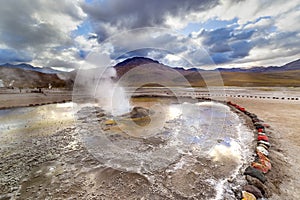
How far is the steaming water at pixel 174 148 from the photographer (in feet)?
19.7

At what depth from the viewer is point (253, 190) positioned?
4574 mm

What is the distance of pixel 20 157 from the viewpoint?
22.3 ft

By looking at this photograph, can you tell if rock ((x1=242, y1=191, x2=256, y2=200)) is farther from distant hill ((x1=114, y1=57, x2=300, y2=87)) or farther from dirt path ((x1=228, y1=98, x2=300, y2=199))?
distant hill ((x1=114, y1=57, x2=300, y2=87))

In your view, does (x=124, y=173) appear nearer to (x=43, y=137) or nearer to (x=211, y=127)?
(x=43, y=137)

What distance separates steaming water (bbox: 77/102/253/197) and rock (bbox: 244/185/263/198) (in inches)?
27.9

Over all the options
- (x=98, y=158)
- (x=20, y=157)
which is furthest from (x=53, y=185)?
(x=20, y=157)

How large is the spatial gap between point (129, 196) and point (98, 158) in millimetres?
2805

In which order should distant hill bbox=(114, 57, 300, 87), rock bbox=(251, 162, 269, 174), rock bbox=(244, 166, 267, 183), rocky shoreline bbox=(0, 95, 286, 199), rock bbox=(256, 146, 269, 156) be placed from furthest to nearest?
1. distant hill bbox=(114, 57, 300, 87)
2. rock bbox=(256, 146, 269, 156)
3. rock bbox=(251, 162, 269, 174)
4. rock bbox=(244, 166, 267, 183)
5. rocky shoreline bbox=(0, 95, 286, 199)

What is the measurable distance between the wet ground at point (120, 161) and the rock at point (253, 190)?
1.37 feet

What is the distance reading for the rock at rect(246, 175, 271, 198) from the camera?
4.60 m

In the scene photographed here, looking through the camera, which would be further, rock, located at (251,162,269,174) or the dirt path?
rock, located at (251,162,269,174)

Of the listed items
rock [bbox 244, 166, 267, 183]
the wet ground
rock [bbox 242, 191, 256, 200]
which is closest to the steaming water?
the wet ground

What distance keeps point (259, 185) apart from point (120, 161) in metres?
4.94

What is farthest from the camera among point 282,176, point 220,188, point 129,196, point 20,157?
point 20,157
